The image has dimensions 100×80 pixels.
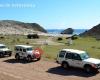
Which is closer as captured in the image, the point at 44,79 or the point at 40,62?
the point at 44,79

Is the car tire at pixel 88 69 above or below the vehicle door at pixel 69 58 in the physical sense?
below

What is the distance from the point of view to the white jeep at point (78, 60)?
25.7m

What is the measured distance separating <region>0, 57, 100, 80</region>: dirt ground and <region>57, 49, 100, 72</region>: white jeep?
566 millimetres

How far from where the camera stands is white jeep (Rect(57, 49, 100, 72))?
84.3ft

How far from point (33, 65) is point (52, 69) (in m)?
3.37

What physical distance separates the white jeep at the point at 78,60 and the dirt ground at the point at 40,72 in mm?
566

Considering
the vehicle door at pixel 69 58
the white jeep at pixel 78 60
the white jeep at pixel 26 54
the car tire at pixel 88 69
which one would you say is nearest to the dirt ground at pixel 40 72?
the car tire at pixel 88 69

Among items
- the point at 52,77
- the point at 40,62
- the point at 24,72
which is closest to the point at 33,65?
the point at 40,62

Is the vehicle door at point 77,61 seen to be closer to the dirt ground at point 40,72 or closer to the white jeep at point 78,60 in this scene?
the white jeep at point 78,60

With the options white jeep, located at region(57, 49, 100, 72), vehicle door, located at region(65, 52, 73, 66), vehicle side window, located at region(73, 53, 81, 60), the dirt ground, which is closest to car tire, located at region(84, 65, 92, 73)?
white jeep, located at region(57, 49, 100, 72)

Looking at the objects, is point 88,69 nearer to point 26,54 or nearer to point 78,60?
point 78,60

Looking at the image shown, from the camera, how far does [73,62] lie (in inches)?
1089

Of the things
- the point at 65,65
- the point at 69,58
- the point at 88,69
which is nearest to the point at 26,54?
the point at 65,65

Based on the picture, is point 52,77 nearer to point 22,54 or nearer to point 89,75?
point 89,75
